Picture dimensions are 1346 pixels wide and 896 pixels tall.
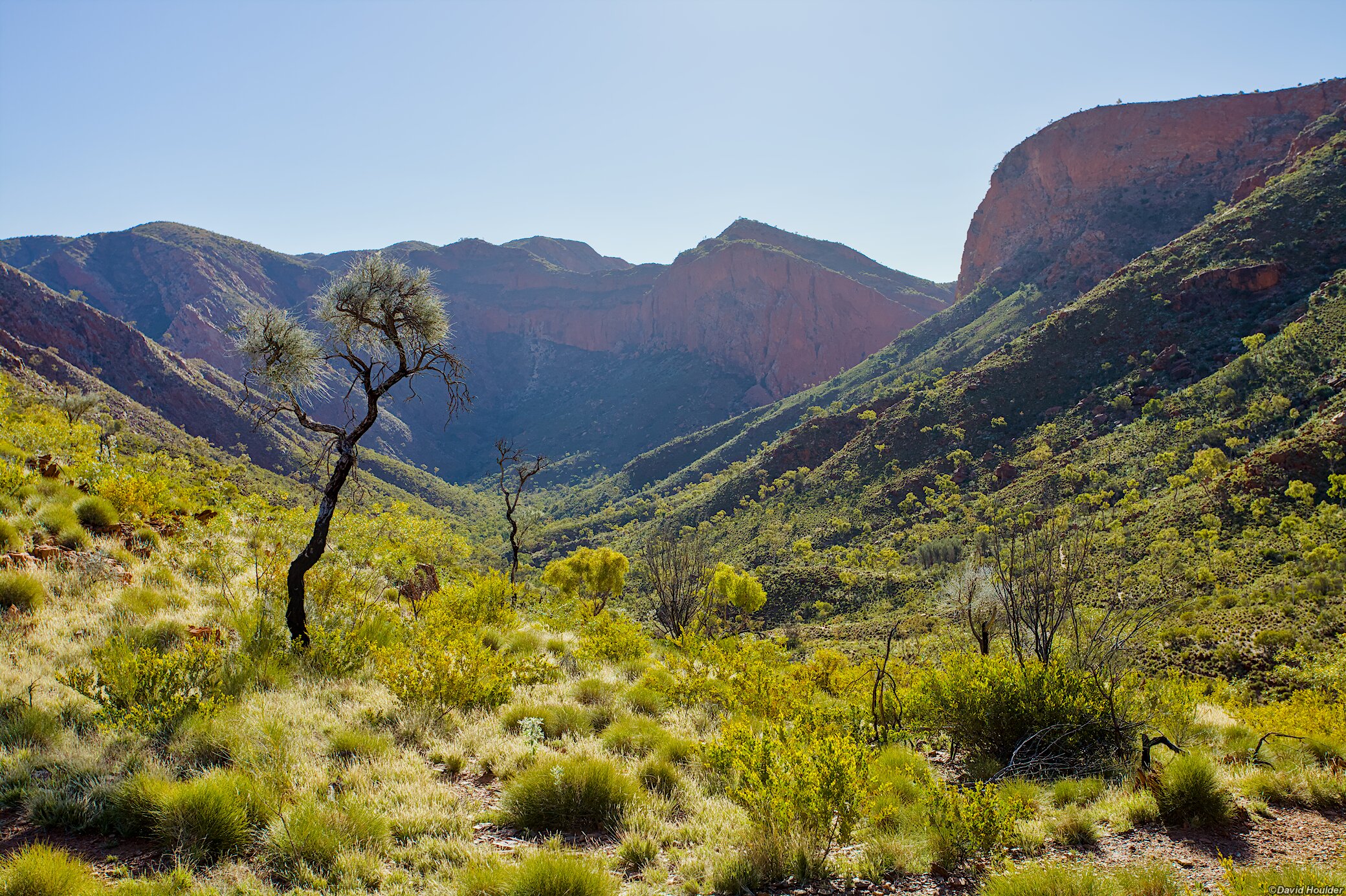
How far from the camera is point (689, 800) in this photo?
16.7ft

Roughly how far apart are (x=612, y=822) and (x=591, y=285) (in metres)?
169

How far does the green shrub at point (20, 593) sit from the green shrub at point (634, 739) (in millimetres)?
6189

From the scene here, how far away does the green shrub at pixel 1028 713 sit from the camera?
21.4 ft

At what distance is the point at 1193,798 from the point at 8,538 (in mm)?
12540

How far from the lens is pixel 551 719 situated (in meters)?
6.55

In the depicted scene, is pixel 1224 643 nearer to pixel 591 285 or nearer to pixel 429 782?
pixel 429 782

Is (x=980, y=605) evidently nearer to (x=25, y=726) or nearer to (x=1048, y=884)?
(x=1048, y=884)

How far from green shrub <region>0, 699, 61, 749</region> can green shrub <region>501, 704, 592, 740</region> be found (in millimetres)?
3516

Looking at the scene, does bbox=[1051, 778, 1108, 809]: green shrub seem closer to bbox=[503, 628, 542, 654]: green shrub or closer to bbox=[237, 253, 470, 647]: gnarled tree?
bbox=[503, 628, 542, 654]: green shrub

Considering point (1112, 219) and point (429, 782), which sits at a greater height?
point (1112, 219)

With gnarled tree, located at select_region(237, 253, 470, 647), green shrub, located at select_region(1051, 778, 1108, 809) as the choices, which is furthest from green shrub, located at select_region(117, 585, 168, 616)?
green shrub, located at select_region(1051, 778, 1108, 809)

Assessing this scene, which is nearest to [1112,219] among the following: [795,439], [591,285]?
[795,439]

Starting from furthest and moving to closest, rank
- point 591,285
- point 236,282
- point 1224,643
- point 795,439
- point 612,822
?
point 591,285
point 236,282
point 795,439
point 1224,643
point 612,822

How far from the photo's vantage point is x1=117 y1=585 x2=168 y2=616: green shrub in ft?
23.3
